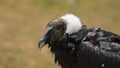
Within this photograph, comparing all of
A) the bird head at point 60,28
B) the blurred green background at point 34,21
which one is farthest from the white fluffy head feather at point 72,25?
the blurred green background at point 34,21

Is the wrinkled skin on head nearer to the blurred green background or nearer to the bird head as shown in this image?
the bird head

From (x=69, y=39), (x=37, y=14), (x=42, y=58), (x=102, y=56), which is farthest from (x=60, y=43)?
(x=37, y=14)

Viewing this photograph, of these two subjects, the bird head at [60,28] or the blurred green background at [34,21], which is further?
the blurred green background at [34,21]

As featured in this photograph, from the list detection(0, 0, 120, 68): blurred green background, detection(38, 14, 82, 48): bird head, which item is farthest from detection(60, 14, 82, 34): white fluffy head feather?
detection(0, 0, 120, 68): blurred green background

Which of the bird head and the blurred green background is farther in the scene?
the blurred green background

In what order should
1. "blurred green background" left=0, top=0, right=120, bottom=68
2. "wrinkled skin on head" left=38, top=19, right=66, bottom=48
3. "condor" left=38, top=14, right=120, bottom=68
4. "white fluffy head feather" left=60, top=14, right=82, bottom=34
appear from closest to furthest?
"condor" left=38, top=14, right=120, bottom=68, "white fluffy head feather" left=60, top=14, right=82, bottom=34, "wrinkled skin on head" left=38, top=19, right=66, bottom=48, "blurred green background" left=0, top=0, right=120, bottom=68

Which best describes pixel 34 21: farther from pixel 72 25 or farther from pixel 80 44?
pixel 80 44

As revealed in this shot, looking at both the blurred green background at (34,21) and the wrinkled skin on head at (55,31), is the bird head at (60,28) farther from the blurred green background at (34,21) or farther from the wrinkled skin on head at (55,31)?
the blurred green background at (34,21)

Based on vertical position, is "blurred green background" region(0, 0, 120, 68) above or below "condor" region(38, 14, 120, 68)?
above
